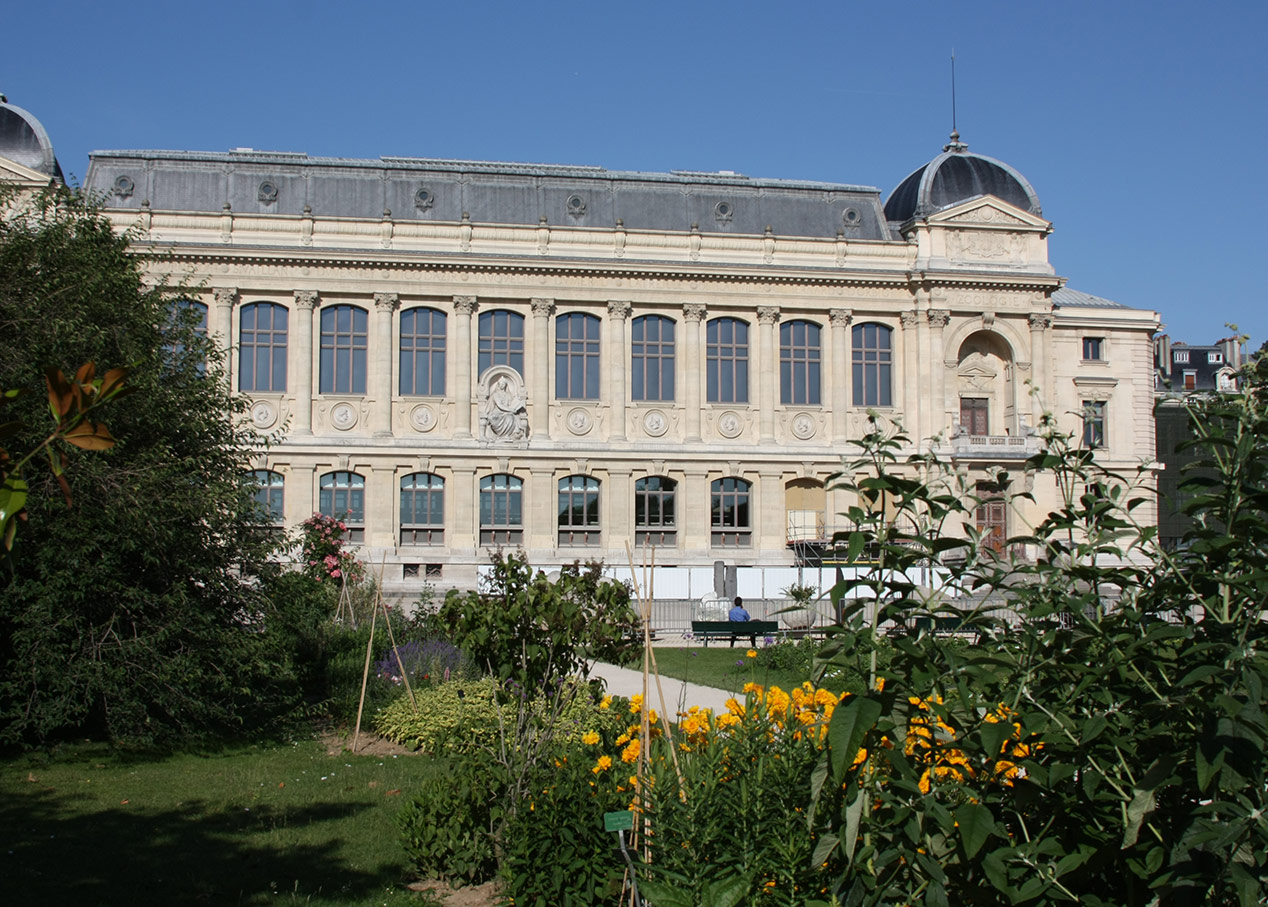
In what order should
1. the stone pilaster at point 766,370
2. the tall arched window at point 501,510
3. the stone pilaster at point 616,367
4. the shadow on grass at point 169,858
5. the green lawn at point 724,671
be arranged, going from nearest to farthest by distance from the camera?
1. the shadow on grass at point 169,858
2. the green lawn at point 724,671
3. the tall arched window at point 501,510
4. the stone pilaster at point 616,367
5. the stone pilaster at point 766,370

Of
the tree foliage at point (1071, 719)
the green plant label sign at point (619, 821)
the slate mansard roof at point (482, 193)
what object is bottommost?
the green plant label sign at point (619, 821)

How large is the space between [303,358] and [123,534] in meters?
29.2

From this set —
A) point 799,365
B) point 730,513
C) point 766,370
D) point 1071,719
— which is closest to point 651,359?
point 766,370

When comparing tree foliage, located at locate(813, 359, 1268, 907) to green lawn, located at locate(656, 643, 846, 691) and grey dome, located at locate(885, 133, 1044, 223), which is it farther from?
grey dome, located at locate(885, 133, 1044, 223)

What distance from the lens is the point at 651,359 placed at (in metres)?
44.8

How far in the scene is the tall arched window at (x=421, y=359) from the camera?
43.4m

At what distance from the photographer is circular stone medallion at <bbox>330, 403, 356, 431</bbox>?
42.6 m

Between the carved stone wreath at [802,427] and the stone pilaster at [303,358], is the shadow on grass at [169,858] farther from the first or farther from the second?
the carved stone wreath at [802,427]

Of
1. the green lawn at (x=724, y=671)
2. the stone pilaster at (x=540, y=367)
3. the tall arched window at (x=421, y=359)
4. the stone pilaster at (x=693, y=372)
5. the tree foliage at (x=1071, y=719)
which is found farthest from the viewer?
the stone pilaster at (x=693, y=372)

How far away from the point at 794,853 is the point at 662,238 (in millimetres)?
40188

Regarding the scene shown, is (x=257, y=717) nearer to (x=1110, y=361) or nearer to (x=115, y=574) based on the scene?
(x=115, y=574)

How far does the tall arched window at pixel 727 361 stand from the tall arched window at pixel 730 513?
345 cm

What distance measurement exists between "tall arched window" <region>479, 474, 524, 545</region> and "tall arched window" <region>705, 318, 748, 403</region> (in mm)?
8716

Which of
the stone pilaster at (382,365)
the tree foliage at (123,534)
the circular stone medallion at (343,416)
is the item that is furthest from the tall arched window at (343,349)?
the tree foliage at (123,534)
